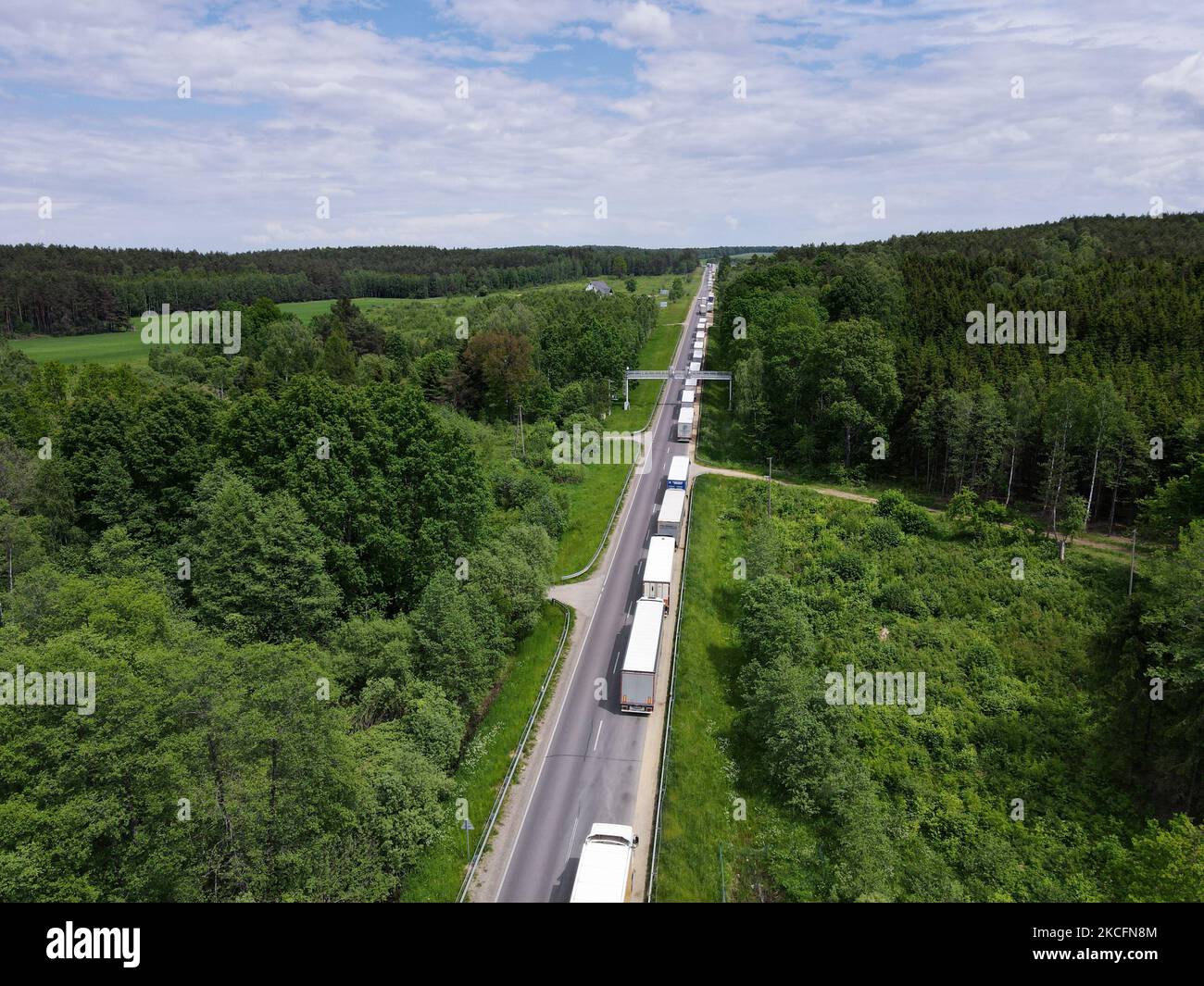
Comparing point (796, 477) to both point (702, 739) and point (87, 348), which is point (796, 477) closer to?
point (702, 739)

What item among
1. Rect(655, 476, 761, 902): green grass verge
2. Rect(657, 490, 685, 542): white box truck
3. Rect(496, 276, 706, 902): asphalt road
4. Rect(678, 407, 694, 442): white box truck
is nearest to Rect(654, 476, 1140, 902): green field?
Rect(655, 476, 761, 902): green grass verge

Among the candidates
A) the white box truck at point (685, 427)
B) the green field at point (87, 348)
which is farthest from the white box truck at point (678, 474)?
the green field at point (87, 348)

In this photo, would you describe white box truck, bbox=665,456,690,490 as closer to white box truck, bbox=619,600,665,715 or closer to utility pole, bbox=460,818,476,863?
white box truck, bbox=619,600,665,715

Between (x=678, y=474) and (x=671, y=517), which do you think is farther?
(x=678, y=474)

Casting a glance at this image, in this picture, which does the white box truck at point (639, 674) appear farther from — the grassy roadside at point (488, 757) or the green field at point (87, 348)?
the green field at point (87, 348)

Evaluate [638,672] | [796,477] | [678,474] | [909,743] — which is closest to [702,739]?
[638,672]
